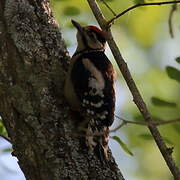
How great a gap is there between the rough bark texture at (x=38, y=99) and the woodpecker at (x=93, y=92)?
0.34 ft

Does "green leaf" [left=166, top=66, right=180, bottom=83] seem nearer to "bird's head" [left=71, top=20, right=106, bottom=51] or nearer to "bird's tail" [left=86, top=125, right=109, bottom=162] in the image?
"bird's tail" [left=86, top=125, right=109, bottom=162]

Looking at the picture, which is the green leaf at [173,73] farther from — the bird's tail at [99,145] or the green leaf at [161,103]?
the bird's tail at [99,145]

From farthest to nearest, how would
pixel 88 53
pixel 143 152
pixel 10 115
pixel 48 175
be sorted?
1. pixel 143 152
2. pixel 88 53
3. pixel 10 115
4. pixel 48 175

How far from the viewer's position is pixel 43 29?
4.34m

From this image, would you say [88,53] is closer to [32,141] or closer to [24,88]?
[24,88]

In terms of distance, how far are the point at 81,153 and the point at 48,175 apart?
0.93 ft

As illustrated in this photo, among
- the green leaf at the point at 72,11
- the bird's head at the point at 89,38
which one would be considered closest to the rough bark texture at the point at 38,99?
the green leaf at the point at 72,11

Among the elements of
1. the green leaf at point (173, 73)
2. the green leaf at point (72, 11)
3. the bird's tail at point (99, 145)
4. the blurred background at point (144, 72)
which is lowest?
the blurred background at point (144, 72)

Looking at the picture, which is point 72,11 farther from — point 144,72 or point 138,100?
point 144,72

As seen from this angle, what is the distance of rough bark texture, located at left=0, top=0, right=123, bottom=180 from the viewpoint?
12.4 ft

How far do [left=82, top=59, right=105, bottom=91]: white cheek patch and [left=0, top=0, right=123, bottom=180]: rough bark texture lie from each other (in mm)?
263

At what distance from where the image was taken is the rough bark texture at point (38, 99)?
12.4 ft

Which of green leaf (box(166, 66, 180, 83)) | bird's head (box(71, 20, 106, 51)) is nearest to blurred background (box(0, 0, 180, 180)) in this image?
bird's head (box(71, 20, 106, 51))

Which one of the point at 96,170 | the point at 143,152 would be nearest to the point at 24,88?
the point at 96,170
